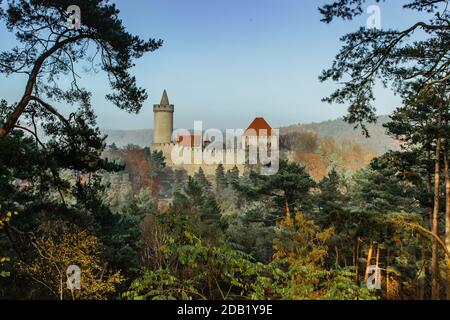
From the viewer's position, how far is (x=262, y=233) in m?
21.6

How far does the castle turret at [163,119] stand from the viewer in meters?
80.5

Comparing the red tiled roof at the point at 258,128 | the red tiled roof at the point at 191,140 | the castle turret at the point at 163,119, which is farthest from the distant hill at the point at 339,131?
the red tiled roof at the point at 258,128

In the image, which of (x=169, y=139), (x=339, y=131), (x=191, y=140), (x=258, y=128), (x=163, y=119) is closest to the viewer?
(x=258, y=128)

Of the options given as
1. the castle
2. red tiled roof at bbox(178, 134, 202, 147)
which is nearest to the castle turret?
the castle

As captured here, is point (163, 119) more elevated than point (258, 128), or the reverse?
point (163, 119)

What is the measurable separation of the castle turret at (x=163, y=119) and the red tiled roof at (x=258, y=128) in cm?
1655

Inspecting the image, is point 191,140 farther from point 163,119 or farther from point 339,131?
point 339,131

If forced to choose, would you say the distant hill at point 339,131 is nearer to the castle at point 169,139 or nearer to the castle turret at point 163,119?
the castle at point 169,139

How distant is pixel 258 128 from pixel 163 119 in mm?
19661

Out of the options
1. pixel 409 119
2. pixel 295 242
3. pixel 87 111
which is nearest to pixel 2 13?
pixel 87 111

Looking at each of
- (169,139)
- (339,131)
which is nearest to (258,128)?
(169,139)

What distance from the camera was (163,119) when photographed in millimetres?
80812
